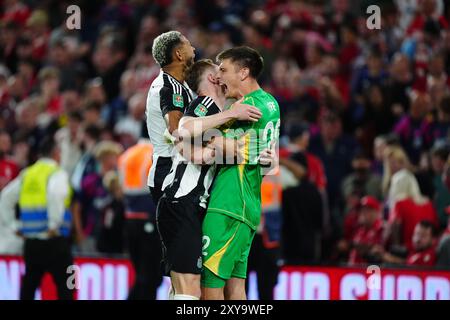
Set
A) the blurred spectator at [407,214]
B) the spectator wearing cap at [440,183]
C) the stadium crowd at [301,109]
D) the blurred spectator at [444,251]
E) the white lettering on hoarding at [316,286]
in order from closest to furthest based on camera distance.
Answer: the blurred spectator at [444,251]
the white lettering on hoarding at [316,286]
the blurred spectator at [407,214]
the spectator wearing cap at [440,183]
the stadium crowd at [301,109]

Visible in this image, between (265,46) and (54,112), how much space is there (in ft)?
10.3

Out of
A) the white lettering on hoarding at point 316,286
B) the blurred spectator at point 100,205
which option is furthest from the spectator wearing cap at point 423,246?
the blurred spectator at point 100,205

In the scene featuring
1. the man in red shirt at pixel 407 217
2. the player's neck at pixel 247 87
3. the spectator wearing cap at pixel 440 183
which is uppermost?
the player's neck at pixel 247 87

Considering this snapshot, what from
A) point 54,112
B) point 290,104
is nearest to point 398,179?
point 290,104

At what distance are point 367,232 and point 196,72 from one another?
435cm

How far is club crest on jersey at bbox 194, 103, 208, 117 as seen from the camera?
23.0 feet

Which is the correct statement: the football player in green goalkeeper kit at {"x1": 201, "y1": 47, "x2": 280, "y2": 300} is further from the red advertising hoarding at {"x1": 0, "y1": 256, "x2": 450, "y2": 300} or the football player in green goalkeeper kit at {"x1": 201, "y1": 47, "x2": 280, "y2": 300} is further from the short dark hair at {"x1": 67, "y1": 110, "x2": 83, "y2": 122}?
the short dark hair at {"x1": 67, "y1": 110, "x2": 83, "y2": 122}

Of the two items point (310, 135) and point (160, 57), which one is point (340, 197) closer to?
point (310, 135)

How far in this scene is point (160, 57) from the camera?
742cm

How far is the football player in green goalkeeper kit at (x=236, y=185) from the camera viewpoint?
23.2ft

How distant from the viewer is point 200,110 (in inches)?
277

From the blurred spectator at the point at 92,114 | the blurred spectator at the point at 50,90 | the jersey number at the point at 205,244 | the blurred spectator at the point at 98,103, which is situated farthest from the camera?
the blurred spectator at the point at 50,90

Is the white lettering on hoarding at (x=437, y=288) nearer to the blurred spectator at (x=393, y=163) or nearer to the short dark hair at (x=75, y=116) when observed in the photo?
the blurred spectator at (x=393, y=163)

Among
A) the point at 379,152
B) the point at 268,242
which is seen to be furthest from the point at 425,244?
the point at 379,152
